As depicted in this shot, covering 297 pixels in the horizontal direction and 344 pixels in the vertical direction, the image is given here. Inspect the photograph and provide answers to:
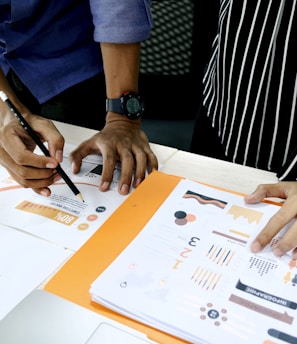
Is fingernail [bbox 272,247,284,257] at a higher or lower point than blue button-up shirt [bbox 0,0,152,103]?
lower

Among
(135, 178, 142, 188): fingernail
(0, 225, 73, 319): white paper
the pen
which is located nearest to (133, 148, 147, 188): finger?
(135, 178, 142, 188): fingernail

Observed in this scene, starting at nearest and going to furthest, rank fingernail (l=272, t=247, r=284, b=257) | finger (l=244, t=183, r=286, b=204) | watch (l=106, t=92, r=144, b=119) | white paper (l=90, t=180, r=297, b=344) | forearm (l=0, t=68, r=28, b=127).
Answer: white paper (l=90, t=180, r=297, b=344) → fingernail (l=272, t=247, r=284, b=257) → finger (l=244, t=183, r=286, b=204) → forearm (l=0, t=68, r=28, b=127) → watch (l=106, t=92, r=144, b=119)

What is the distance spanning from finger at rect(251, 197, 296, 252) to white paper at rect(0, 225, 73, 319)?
0.88 feet

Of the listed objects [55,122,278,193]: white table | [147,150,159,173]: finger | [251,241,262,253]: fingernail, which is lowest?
[55,122,278,193]: white table

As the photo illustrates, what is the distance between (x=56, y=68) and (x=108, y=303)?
63cm

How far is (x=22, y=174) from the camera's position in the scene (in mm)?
688

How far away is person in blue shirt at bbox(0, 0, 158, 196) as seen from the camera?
2.34 feet

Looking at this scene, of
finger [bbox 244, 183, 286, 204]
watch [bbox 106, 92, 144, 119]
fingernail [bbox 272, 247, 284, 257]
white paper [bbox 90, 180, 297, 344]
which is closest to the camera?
white paper [bbox 90, 180, 297, 344]

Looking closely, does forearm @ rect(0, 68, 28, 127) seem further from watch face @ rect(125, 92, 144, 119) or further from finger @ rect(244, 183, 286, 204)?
finger @ rect(244, 183, 286, 204)

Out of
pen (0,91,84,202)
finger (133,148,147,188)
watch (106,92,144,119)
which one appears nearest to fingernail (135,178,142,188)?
finger (133,148,147,188)

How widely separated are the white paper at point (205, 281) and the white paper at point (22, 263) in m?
0.08

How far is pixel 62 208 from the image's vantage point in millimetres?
672

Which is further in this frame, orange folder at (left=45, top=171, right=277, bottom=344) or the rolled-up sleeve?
the rolled-up sleeve

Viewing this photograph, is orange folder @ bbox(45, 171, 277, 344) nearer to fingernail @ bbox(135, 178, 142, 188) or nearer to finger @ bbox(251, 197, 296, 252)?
fingernail @ bbox(135, 178, 142, 188)
